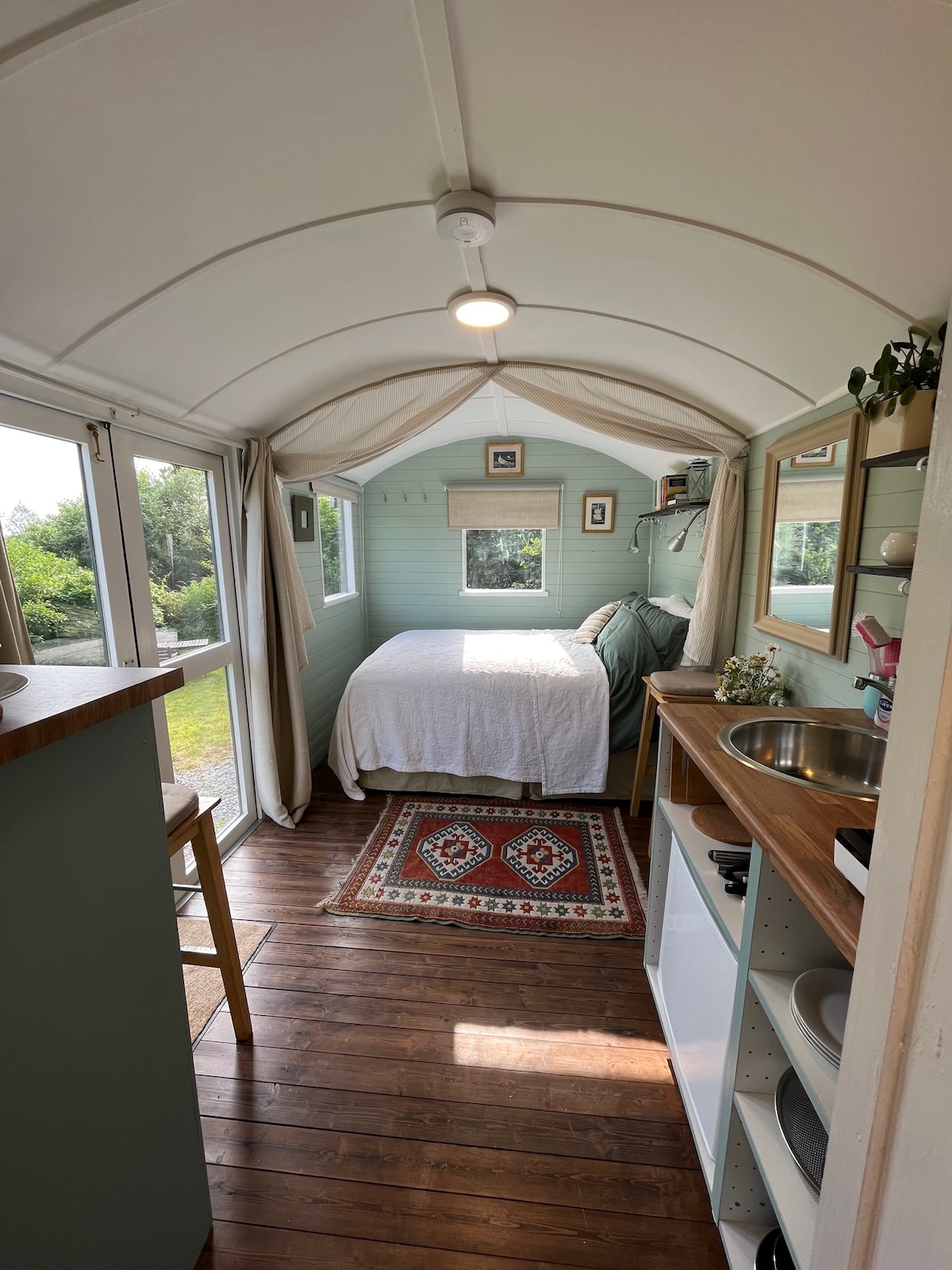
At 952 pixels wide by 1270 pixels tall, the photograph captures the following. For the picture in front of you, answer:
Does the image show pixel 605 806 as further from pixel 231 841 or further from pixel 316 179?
pixel 316 179

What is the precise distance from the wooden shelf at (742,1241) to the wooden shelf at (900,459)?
5.97ft

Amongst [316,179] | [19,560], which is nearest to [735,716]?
[316,179]

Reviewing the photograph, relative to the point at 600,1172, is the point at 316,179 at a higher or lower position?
higher

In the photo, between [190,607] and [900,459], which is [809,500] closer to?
[900,459]

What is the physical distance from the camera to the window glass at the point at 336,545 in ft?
14.1

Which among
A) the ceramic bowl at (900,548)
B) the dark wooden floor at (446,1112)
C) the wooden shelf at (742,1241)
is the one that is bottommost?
the dark wooden floor at (446,1112)

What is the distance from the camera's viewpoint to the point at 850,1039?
0.58 metres

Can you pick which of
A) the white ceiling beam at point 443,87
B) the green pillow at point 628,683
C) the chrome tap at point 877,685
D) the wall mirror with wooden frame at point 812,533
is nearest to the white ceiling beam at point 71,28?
the white ceiling beam at point 443,87

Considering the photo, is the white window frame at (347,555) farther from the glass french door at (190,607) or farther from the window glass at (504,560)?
the glass french door at (190,607)

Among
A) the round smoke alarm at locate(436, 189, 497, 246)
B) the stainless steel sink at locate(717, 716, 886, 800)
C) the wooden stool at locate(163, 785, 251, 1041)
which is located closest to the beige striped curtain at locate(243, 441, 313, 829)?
the wooden stool at locate(163, 785, 251, 1041)

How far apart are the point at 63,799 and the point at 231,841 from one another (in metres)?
2.21

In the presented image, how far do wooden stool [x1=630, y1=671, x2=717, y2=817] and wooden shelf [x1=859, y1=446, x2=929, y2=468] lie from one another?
1.21 m

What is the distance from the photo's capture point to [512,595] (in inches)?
204

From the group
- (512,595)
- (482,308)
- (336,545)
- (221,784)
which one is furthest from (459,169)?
(512,595)
